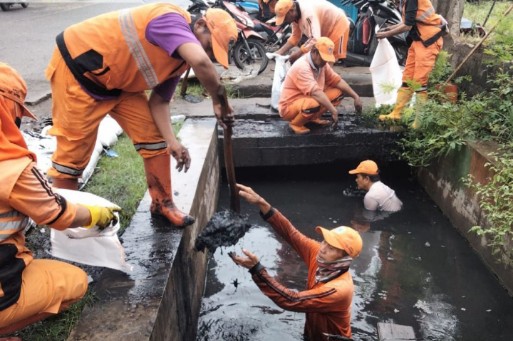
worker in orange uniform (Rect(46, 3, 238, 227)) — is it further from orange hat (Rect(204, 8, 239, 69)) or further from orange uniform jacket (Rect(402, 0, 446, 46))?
orange uniform jacket (Rect(402, 0, 446, 46))

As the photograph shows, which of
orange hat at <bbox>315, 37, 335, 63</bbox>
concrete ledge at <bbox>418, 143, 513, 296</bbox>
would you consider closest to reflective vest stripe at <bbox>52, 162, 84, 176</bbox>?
orange hat at <bbox>315, 37, 335, 63</bbox>

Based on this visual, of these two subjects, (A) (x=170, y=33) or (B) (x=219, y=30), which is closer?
(A) (x=170, y=33)

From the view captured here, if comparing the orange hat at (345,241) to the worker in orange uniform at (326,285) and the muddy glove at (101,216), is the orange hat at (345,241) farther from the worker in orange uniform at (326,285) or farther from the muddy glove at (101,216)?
the muddy glove at (101,216)

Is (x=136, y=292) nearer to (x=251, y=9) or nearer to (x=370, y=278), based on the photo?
(x=370, y=278)

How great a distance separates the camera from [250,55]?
8.73 m

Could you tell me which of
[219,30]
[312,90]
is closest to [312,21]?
[312,90]

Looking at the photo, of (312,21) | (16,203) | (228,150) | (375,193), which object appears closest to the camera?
(16,203)

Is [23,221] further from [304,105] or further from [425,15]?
[425,15]

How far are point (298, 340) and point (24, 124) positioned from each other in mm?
3896

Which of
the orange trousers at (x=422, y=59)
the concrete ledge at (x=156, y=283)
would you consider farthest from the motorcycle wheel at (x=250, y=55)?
the concrete ledge at (x=156, y=283)

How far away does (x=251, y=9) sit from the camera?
35.8ft

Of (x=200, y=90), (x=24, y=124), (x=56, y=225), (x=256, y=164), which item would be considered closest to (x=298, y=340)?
(x=56, y=225)

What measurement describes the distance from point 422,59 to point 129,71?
4.27m

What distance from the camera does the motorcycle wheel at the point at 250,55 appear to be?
8711 millimetres
